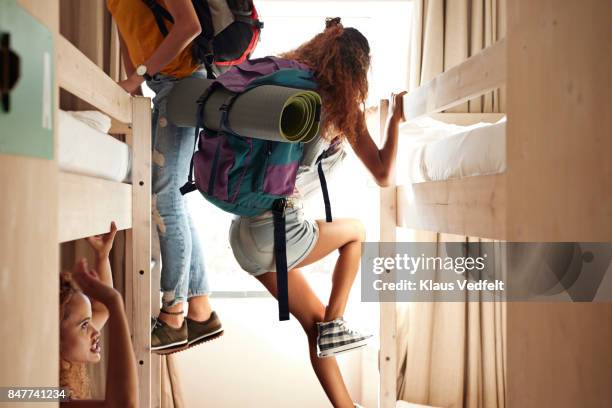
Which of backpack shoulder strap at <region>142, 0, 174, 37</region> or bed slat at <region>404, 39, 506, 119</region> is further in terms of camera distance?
backpack shoulder strap at <region>142, 0, 174, 37</region>

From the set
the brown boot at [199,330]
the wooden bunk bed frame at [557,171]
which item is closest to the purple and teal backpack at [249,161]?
the brown boot at [199,330]

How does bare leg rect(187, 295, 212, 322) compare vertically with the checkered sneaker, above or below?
above

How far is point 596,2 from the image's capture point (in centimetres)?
87

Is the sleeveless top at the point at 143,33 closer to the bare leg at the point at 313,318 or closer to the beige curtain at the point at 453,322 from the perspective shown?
the bare leg at the point at 313,318

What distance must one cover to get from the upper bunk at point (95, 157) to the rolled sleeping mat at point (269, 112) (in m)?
0.18

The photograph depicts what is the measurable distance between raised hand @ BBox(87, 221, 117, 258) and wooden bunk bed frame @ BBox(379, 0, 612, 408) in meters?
0.87

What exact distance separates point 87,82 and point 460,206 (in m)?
0.81

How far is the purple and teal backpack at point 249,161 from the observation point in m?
1.63

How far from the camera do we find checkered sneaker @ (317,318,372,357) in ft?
5.98

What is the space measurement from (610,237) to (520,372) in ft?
0.87

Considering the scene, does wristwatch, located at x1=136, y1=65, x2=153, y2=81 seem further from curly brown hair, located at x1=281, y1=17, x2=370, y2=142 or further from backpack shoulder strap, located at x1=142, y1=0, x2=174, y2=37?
curly brown hair, located at x1=281, y1=17, x2=370, y2=142

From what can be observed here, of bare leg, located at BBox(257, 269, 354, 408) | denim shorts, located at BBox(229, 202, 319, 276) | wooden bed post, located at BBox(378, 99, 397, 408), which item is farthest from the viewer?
wooden bed post, located at BBox(378, 99, 397, 408)

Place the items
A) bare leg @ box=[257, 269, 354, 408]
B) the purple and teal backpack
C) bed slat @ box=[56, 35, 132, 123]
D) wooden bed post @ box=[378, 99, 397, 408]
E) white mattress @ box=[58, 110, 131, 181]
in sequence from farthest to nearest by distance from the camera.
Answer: wooden bed post @ box=[378, 99, 397, 408] < bare leg @ box=[257, 269, 354, 408] < the purple and teal backpack < white mattress @ box=[58, 110, 131, 181] < bed slat @ box=[56, 35, 132, 123]

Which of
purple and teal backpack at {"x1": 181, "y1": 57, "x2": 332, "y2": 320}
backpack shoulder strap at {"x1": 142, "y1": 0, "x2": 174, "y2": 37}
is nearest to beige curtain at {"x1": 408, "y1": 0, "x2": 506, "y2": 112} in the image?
purple and teal backpack at {"x1": 181, "y1": 57, "x2": 332, "y2": 320}
